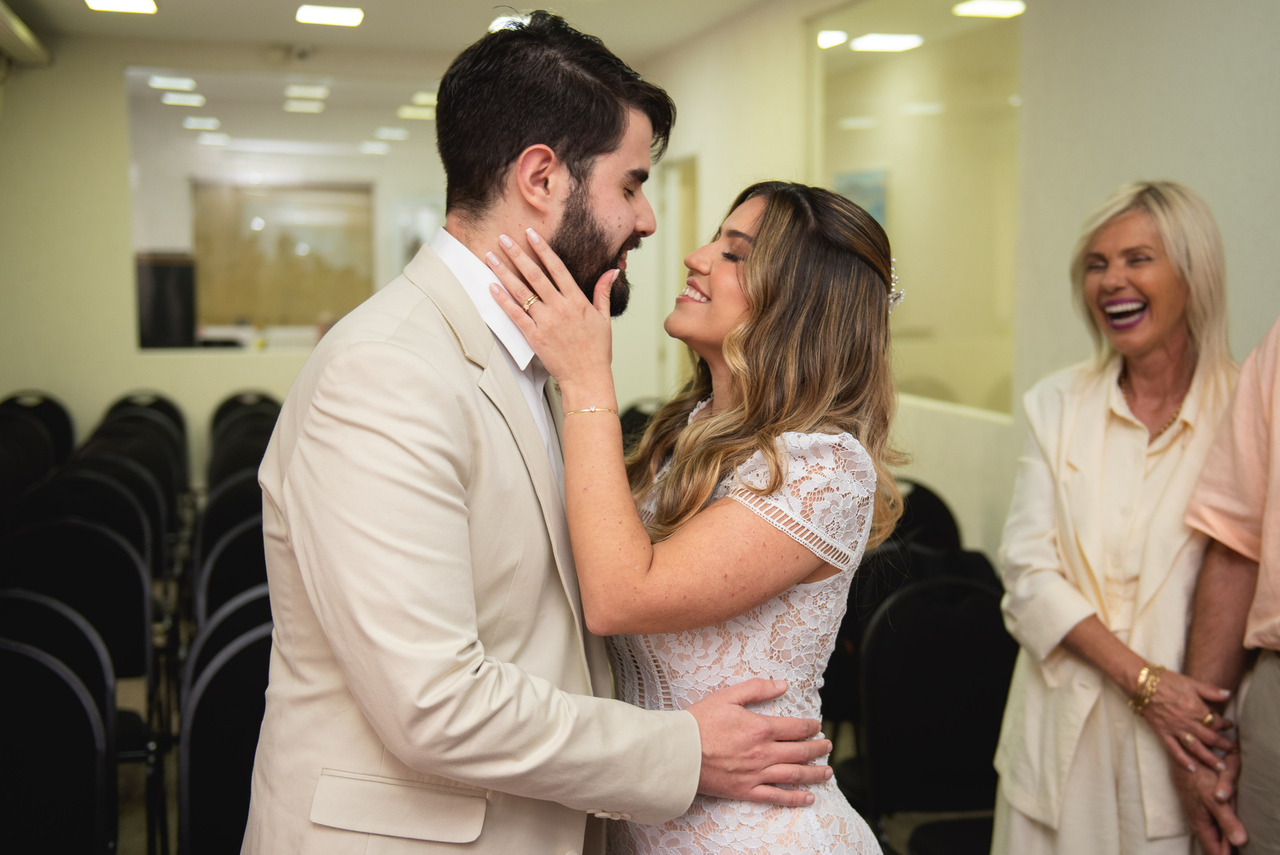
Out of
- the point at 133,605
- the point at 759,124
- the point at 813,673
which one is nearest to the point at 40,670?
the point at 133,605

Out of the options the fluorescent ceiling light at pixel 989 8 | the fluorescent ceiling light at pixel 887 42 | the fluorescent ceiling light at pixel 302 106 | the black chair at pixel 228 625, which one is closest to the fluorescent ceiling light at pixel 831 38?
the fluorescent ceiling light at pixel 887 42

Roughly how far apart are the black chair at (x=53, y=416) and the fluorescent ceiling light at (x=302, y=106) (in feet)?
10.3

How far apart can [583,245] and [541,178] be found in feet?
0.37

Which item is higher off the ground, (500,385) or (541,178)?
(541,178)

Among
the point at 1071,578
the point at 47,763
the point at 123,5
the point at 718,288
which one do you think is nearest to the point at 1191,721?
the point at 1071,578

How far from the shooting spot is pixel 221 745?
2.21 m

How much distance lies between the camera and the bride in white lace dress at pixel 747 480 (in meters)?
1.40

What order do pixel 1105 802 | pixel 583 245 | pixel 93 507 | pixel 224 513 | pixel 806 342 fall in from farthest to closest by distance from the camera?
pixel 224 513
pixel 93 507
pixel 1105 802
pixel 806 342
pixel 583 245

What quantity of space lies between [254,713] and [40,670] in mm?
466

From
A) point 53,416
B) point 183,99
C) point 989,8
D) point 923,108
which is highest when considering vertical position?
point 183,99

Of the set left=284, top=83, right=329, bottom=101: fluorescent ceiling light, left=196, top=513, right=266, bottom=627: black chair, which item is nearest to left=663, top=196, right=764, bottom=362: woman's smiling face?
left=196, top=513, right=266, bottom=627: black chair

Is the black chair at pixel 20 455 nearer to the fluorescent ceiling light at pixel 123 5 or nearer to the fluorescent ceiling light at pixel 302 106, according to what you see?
the fluorescent ceiling light at pixel 123 5

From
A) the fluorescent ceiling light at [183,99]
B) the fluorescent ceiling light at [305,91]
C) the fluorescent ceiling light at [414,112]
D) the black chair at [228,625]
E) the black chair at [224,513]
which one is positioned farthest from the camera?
the fluorescent ceiling light at [414,112]

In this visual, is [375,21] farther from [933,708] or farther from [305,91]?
[933,708]
